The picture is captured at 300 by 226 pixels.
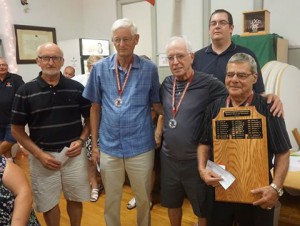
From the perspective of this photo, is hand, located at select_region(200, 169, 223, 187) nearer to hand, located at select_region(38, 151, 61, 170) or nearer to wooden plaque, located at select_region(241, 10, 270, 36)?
hand, located at select_region(38, 151, 61, 170)

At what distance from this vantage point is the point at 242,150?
1.45 meters

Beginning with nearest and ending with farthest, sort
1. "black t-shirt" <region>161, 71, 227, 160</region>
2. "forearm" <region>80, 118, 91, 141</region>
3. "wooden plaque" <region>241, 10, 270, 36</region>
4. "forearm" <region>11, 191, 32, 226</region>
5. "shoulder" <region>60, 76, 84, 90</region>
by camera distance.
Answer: "forearm" <region>11, 191, 32, 226</region> → "black t-shirt" <region>161, 71, 227, 160</region> → "shoulder" <region>60, 76, 84, 90</region> → "forearm" <region>80, 118, 91, 141</region> → "wooden plaque" <region>241, 10, 270, 36</region>

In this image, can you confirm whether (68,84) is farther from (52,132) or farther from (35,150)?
(35,150)

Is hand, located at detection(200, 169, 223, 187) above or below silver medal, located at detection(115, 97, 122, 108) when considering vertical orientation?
below

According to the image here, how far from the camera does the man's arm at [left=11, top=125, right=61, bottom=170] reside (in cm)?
196

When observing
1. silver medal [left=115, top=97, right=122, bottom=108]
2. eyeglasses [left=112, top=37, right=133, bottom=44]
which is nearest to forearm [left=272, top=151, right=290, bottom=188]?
silver medal [left=115, top=97, right=122, bottom=108]

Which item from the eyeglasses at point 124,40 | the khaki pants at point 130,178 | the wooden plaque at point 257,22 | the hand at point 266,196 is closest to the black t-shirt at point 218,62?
the eyeglasses at point 124,40

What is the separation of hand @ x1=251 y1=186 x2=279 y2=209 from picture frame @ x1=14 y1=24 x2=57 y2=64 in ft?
17.4

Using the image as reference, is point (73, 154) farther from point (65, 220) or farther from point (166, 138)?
point (65, 220)

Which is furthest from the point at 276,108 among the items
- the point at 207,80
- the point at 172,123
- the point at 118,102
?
the point at 118,102

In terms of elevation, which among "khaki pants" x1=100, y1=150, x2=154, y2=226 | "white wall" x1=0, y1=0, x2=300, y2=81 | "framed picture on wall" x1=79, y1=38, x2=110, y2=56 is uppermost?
"white wall" x1=0, y1=0, x2=300, y2=81

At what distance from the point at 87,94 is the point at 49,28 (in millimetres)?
4528

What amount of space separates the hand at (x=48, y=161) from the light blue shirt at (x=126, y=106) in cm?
32

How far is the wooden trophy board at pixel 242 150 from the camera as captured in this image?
142cm
